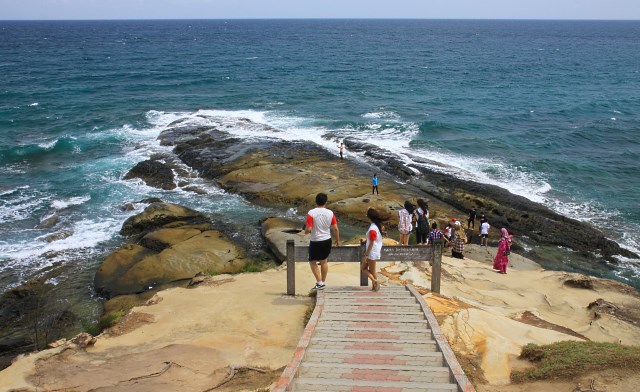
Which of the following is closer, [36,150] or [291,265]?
[291,265]

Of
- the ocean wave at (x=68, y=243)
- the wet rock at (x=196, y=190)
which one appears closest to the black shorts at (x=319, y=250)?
the ocean wave at (x=68, y=243)

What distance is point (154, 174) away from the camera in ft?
91.5

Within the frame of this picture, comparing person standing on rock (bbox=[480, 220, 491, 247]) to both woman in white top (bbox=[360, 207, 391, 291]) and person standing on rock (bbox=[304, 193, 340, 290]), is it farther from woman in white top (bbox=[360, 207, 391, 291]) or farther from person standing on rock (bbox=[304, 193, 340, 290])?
person standing on rock (bbox=[304, 193, 340, 290])

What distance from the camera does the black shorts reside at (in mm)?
9531

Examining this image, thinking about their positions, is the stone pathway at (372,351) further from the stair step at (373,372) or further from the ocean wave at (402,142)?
the ocean wave at (402,142)

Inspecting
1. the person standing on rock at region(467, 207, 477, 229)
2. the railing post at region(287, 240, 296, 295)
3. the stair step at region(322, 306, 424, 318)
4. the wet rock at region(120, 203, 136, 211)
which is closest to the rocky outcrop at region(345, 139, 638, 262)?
the person standing on rock at region(467, 207, 477, 229)

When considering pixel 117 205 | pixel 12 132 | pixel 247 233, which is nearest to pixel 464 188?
pixel 247 233

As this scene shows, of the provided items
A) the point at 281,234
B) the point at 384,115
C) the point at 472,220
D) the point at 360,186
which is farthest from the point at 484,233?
the point at 384,115

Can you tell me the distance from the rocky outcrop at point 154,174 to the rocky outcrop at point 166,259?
673 cm

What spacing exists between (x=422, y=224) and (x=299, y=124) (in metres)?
26.3

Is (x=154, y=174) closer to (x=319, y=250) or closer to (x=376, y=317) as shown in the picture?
(x=319, y=250)

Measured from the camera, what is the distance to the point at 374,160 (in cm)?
3059

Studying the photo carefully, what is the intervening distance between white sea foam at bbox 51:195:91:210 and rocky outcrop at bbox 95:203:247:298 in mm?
6120

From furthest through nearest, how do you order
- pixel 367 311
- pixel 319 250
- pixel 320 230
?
→ pixel 319 250 < pixel 320 230 < pixel 367 311
